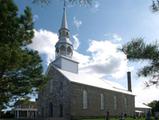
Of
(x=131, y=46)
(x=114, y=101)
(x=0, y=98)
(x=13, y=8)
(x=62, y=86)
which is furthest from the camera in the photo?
(x=114, y=101)

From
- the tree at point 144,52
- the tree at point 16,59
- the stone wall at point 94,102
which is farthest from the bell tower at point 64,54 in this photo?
the tree at point 144,52

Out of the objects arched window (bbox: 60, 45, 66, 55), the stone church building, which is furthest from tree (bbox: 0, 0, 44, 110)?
arched window (bbox: 60, 45, 66, 55)

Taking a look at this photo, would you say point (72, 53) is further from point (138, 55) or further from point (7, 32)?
point (138, 55)

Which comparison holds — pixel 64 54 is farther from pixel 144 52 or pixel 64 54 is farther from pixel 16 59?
pixel 144 52

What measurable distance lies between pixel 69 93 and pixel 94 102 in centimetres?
706

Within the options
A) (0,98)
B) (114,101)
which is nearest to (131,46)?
(0,98)

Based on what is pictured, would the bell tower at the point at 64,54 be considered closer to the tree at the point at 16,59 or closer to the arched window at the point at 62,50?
the arched window at the point at 62,50

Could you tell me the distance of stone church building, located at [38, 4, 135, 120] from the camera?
147ft

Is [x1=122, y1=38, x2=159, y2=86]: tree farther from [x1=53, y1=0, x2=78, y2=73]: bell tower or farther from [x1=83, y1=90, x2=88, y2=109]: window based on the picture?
[x1=53, y1=0, x2=78, y2=73]: bell tower

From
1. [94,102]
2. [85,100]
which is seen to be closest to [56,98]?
[85,100]

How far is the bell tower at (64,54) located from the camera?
167 feet

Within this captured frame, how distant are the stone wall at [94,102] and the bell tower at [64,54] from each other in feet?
19.7

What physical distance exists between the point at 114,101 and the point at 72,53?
13.0 meters

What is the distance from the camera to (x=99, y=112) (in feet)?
167
